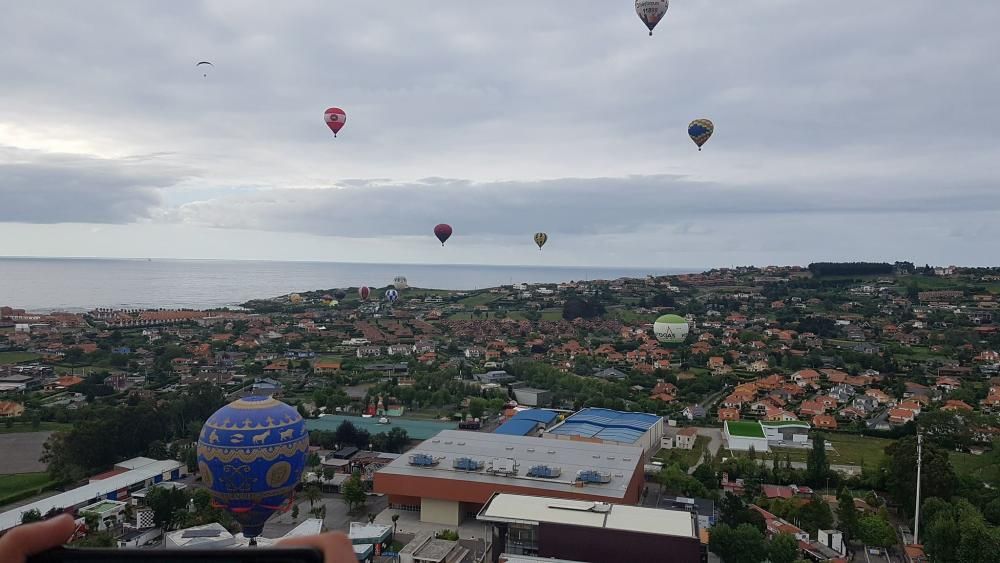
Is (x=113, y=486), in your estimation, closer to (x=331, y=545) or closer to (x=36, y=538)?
(x=36, y=538)

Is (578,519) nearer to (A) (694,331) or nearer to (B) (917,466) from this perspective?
(B) (917,466)

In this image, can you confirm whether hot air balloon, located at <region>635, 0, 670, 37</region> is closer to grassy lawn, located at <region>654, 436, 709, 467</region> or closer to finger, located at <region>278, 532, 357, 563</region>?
grassy lawn, located at <region>654, 436, 709, 467</region>

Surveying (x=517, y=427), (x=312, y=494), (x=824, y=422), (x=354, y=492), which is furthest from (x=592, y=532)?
(x=824, y=422)

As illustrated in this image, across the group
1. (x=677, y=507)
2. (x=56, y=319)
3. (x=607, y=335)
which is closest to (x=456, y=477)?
(x=677, y=507)

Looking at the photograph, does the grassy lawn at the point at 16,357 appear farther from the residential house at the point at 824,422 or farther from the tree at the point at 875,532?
the tree at the point at 875,532

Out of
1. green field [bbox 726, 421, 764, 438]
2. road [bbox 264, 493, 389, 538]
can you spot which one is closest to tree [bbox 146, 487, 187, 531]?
road [bbox 264, 493, 389, 538]

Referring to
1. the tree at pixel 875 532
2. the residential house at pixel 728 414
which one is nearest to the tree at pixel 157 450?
the tree at pixel 875 532
